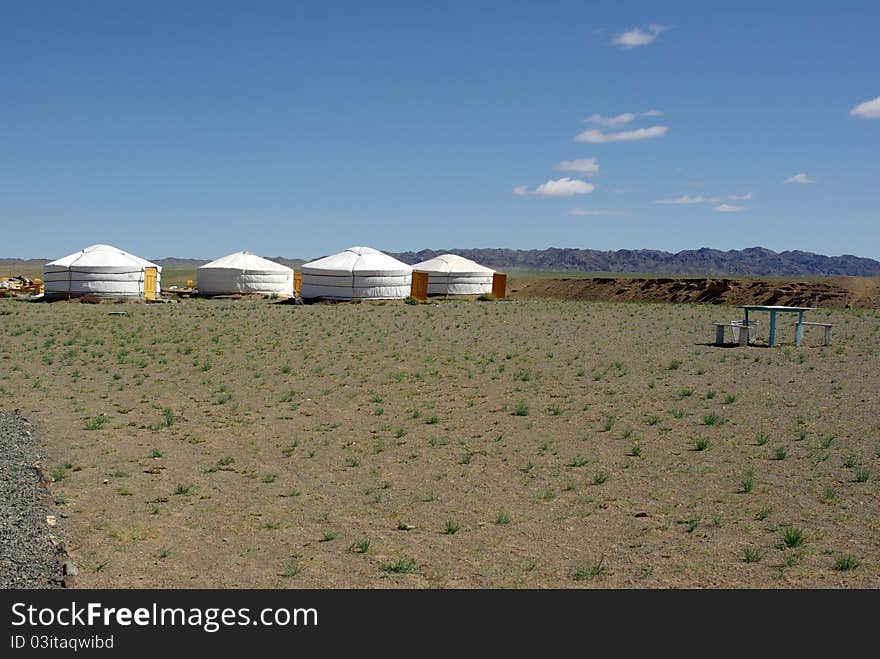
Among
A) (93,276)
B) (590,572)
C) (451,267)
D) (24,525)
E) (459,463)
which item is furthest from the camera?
(451,267)

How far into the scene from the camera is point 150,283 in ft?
136

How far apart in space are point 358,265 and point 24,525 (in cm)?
3441

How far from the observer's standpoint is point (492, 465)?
983 cm

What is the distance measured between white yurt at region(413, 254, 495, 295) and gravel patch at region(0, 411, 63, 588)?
36034 millimetres

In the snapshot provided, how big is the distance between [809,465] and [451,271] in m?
36.8

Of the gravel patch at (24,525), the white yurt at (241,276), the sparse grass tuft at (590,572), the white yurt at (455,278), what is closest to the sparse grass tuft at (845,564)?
the sparse grass tuft at (590,572)

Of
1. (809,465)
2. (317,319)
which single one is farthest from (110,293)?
(809,465)

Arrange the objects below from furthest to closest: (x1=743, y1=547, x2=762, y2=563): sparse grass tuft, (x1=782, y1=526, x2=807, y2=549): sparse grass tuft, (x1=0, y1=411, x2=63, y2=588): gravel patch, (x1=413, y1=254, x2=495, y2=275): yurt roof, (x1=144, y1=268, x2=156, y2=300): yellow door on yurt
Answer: (x1=413, y1=254, x2=495, y2=275): yurt roof, (x1=144, y1=268, x2=156, y2=300): yellow door on yurt, (x1=782, y1=526, x2=807, y2=549): sparse grass tuft, (x1=743, y1=547, x2=762, y2=563): sparse grass tuft, (x1=0, y1=411, x2=63, y2=588): gravel patch

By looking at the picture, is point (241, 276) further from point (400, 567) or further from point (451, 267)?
point (400, 567)

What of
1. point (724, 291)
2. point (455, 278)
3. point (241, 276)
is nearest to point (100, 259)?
point (241, 276)

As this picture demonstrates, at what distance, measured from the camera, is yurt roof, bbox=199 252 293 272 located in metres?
44.6

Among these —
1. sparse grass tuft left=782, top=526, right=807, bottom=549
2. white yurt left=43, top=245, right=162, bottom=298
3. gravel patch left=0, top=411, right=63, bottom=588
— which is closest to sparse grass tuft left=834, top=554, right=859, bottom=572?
sparse grass tuft left=782, top=526, right=807, bottom=549

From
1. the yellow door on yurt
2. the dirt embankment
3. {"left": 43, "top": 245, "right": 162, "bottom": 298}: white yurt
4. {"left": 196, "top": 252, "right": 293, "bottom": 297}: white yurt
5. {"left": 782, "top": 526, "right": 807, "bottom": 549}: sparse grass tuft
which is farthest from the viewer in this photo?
{"left": 196, "top": 252, "right": 293, "bottom": 297}: white yurt

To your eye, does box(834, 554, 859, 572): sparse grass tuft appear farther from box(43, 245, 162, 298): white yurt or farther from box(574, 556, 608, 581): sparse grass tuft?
box(43, 245, 162, 298): white yurt
